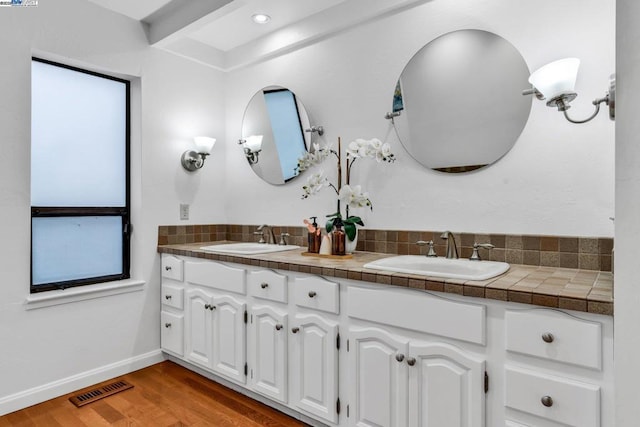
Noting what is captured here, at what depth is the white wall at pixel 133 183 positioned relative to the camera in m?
2.12

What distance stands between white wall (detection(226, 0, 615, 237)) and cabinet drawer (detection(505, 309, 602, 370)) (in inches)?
26.8

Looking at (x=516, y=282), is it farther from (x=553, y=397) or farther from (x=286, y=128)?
(x=286, y=128)

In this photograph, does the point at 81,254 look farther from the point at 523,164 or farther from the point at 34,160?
the point at 523,164

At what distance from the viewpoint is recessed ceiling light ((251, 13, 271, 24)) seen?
8.43ft

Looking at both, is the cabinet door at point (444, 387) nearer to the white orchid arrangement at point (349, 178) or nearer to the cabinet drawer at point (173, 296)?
the white orchid arrangement at point (349, 178)

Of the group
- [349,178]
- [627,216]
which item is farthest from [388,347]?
[349,178]

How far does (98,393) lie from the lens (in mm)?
2303

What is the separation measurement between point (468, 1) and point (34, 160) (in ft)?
8.70

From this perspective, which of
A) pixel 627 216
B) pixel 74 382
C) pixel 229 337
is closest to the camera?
pixel 627 216

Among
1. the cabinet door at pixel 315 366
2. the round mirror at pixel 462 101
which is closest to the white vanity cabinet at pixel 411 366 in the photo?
the cabinet door at pixel 315 366

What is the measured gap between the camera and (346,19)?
7.86 feet

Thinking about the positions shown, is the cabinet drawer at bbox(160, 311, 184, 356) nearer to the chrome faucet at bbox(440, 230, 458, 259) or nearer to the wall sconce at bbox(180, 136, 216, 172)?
the wall sconce at bbox(180, 136, 216, 172)

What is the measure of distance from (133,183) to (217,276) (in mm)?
1027

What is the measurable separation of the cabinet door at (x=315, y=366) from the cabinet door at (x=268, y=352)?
2.6 inches
